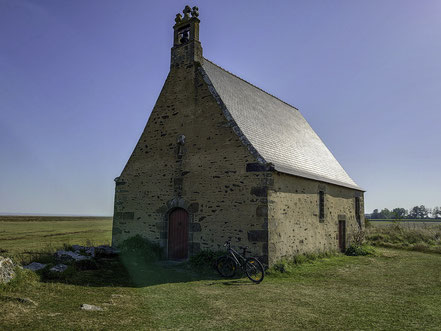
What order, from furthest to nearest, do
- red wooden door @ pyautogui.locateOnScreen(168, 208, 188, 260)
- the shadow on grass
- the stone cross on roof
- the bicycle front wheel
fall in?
the stone cross on roof → red wooden door @ pyautogui.locateOnScreen(168, 208, 188, 260) → the bicycle front wheel → the shadow on grass

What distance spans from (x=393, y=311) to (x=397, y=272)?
5.38 m

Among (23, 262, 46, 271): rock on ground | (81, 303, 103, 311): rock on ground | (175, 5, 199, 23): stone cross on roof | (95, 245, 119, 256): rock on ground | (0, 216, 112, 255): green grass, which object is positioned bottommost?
(0, 216, 112, 255): green grass

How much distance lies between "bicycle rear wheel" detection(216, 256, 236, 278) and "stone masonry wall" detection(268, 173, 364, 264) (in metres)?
1.39

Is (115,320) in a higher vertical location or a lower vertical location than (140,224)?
lower

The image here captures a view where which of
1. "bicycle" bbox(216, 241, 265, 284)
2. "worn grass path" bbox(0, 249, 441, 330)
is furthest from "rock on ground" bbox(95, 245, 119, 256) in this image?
"bicycle" bbox(216, 241, 265, 284)

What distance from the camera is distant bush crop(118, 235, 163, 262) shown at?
1202cm

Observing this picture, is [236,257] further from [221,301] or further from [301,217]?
[301,217]

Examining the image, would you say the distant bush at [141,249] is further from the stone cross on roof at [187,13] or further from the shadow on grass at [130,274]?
the stone cross on roof at [187,13]

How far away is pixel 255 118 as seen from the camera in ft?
45.1

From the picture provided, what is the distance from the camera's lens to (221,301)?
683 centimetres

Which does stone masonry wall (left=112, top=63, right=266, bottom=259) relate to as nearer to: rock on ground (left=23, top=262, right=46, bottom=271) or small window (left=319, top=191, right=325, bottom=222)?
rock on ground (left=23, top=262, right=46, bottom=271)

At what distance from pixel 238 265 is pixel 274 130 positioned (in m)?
7.20

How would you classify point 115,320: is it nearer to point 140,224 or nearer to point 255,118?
point 140,224

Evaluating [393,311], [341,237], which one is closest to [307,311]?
[393,311]
